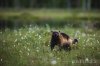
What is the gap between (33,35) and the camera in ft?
18.5

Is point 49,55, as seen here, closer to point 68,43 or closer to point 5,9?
point 68,43

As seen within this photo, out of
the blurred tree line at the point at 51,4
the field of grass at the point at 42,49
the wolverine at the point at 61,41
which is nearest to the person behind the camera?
the field of grass at the point at 42,49

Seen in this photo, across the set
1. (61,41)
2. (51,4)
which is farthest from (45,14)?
(61,41)

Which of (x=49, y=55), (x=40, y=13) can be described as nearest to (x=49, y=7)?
(x=40, y=13)

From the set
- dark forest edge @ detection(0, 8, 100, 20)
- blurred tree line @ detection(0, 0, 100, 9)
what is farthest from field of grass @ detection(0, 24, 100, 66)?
blurred tree line @ detection(0, 0, 100, 9)

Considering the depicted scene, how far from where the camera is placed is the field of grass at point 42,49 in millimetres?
5332

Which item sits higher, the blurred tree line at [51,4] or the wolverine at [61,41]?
the blurred tree line at [51,4]

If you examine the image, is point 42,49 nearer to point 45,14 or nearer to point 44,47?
point 44,47

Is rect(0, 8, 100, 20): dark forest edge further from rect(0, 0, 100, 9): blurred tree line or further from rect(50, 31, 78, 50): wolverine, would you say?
rect(50, 31, 78, 50): wolverine

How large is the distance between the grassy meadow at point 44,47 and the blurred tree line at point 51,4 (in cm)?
30

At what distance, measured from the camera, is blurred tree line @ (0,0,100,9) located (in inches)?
228

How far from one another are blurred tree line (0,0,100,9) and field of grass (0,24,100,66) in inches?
15.2

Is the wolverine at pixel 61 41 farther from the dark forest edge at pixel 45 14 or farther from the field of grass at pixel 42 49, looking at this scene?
the dark forest edge at pixel 45 14

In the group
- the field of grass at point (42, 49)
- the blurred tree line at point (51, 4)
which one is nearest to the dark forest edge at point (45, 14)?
the blurred tree line at point (51, 4)
